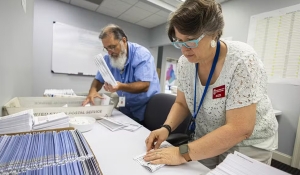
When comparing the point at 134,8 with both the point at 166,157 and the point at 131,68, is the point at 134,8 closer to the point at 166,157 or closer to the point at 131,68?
the point at 131,68

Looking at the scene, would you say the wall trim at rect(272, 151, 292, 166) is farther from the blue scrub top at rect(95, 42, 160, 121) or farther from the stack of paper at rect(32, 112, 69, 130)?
the stack of paper at rect(32, 112, 69, 130)

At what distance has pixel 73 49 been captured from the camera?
132 inches

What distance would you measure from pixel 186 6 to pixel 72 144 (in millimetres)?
635

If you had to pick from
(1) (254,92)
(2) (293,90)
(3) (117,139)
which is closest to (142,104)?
(3) (117,139)

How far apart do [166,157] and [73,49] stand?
3441 millimetres

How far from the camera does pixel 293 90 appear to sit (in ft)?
6.34

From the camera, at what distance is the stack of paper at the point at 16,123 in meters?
0.64

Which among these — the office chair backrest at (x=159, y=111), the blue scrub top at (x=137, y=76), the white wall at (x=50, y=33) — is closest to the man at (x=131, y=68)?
the blue scrub top at (x=137, y=76)

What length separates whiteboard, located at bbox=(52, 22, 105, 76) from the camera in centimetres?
317

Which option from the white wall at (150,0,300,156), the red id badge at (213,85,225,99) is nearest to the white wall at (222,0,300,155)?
the white wall at (150,0,300,156)

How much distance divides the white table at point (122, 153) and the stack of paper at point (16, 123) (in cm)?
26

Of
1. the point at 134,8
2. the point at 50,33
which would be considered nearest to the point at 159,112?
the point at 134,8

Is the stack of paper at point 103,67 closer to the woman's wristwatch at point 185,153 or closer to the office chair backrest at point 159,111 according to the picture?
the office chair backrest at point 159,111

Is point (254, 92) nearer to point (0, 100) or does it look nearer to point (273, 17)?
point (0, 100)
